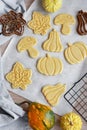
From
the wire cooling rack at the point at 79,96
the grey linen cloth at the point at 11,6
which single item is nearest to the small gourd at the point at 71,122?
the wire cooling rack at the point at 79,96

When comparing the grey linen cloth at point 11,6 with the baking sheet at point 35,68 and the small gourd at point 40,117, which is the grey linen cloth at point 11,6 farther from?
the small gourd at point 40,117

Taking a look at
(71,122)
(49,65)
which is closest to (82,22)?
(49,65)

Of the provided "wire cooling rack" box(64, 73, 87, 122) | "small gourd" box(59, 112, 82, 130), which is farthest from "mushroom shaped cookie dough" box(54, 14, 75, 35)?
"small gourd" box(59, 112, 82, 130)

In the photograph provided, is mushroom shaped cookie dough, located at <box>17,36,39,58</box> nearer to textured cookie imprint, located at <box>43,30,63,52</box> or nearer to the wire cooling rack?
textured cookie imprint, located at <box>43,30,63,52</box>

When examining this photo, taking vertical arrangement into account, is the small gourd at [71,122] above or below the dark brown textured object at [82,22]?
below

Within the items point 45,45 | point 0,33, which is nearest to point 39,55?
Answer: point 45,45

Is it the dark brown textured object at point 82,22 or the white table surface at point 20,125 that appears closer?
the white table surface at point 20,125

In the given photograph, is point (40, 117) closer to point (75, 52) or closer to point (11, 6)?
point (75, 52)
